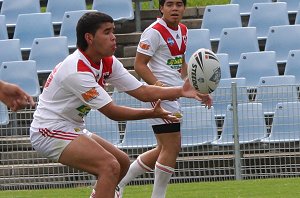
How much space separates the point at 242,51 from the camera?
16.9m

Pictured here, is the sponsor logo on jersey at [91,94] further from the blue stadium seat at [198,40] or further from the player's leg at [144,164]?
the blue stadium seat at [198,40]

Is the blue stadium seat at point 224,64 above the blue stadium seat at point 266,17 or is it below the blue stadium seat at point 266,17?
below

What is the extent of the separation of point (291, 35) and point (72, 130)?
8011 mm

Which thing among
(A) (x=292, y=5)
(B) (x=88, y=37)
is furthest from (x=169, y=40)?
(A) (x=292, y=5)

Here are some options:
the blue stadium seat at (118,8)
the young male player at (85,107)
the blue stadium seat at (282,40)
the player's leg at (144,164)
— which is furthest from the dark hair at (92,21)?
the blue stadium seat at (118,8)

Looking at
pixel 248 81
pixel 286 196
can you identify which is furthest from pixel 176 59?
pixel 248 81

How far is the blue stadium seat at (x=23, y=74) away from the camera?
16016 mm

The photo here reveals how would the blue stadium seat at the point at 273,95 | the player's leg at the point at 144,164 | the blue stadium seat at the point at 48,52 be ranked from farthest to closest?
the blue stadium seat at the point at 48,52 → the blue stadium seat at the point at 273,95 → the player's leg at the point at 144,164

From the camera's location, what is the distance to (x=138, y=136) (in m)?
14.4

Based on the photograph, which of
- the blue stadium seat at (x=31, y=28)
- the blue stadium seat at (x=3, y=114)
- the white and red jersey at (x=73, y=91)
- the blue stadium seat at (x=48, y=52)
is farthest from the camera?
the blue stadium seat at (x=31, y=28)

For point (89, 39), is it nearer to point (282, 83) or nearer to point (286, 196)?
point (286, 196)

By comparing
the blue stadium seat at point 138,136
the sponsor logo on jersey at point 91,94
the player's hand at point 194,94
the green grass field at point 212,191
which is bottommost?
the green grass field at point 212,191

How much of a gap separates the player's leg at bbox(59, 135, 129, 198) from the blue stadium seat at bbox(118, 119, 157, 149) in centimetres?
514

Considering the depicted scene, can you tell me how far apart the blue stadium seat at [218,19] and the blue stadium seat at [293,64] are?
6.20ft
